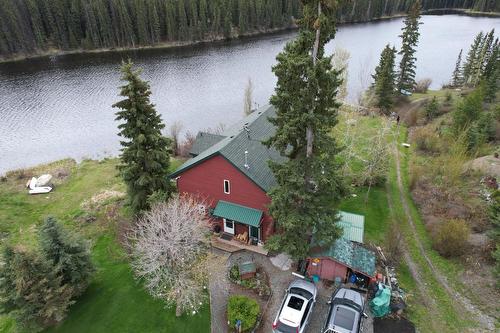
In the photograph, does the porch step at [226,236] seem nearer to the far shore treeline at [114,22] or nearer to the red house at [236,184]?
the red house at [236,184]

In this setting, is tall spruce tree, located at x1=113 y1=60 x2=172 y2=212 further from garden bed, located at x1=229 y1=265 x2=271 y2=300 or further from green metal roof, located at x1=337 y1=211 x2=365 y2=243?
green metal roof, located at x1=337 y1=211 x2=365 y2=243

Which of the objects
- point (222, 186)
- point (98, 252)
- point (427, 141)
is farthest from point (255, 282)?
point (427, 141)

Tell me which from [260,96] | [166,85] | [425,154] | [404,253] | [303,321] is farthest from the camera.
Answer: [166,85]

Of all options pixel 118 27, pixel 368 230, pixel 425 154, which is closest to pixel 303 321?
pixel 368 230

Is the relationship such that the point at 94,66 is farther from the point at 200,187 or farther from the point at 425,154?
the point at 425,154

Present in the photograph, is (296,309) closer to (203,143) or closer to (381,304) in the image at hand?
(381,304)

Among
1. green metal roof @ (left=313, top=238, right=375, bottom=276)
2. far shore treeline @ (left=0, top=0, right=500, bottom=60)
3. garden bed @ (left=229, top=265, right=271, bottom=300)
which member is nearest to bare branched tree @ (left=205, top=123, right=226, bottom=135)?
garden bed @ (left=229, top=265, right=271, bottom=300)
